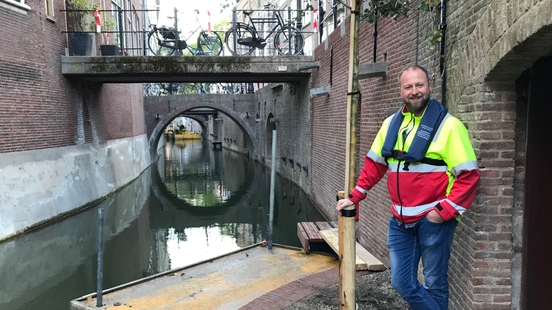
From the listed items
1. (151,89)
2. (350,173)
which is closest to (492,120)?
(350,173)

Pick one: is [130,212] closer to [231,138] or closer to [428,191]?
[428,191]

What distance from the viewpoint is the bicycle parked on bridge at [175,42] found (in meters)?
12.1

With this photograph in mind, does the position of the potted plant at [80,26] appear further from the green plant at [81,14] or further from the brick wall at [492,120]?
the brick wall at [492,120]

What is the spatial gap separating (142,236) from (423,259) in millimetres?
7855

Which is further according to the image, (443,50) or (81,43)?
(81,43)

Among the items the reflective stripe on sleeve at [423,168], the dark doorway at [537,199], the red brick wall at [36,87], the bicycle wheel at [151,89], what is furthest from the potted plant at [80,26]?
the bicycle wheel at [151,89]

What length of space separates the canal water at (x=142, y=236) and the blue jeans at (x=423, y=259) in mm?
4738

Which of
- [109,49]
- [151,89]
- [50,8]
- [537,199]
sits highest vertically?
[50,8]

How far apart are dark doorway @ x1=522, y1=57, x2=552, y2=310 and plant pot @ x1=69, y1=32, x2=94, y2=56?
11.0 meters

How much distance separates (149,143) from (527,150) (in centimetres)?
2191

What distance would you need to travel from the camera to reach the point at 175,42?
12.0 metres

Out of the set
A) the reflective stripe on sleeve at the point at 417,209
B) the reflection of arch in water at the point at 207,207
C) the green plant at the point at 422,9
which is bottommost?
the reflection of arch in water at the point at 207,207

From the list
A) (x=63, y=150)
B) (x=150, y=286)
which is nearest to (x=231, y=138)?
A: (x=63, y=150)

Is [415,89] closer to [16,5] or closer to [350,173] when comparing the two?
[350,173]
